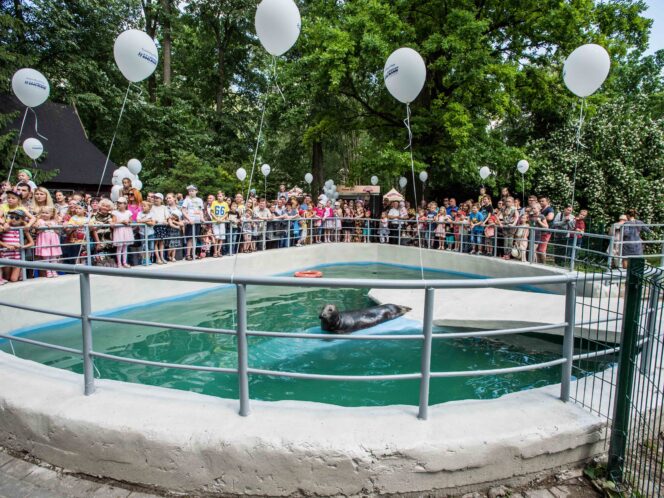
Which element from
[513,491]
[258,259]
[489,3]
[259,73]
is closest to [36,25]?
[259,73]

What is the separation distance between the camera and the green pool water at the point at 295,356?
219 inches

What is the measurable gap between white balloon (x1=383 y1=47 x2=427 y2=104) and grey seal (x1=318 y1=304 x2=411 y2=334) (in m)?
4.19

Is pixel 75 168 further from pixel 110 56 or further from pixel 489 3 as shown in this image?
pixel 489 3

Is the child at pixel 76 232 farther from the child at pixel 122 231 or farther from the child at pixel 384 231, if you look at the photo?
the child at pixel 384 231

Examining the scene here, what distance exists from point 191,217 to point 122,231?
2.11 metres

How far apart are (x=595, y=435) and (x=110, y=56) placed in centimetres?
2930

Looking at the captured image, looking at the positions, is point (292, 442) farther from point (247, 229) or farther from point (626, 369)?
point (247, 229)

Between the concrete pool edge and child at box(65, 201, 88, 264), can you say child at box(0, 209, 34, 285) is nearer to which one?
child at box(65, 201, 88, 264)

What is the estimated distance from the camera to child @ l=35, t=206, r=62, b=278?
8062 mm

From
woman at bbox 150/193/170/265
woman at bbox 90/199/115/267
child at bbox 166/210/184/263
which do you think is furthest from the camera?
child at bbox 166/210/184/263

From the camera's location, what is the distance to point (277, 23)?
7.15 meters

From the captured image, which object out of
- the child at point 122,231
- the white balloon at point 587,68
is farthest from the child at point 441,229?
the child at point 122,231

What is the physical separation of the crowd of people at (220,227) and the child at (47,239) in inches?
0.7

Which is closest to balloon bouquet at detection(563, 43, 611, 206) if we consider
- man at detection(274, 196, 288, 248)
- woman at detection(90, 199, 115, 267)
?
man at detection(274, 196, 288, 248)
